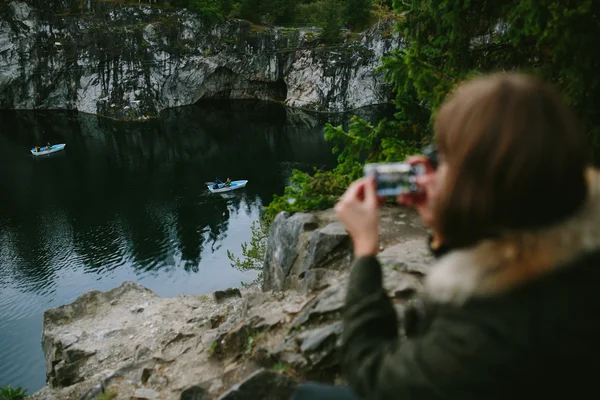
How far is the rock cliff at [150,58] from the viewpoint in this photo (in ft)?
166

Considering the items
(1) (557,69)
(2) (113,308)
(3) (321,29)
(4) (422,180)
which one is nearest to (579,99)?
(1) (557,69)

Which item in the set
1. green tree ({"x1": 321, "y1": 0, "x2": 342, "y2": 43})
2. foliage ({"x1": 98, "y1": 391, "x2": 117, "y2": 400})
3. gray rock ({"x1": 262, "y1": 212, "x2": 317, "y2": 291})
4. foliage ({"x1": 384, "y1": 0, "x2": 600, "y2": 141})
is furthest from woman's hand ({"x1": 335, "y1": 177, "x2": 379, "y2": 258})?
green tree ({"x1": 321, "y1": 0, "x2": 342, "y2": 43})

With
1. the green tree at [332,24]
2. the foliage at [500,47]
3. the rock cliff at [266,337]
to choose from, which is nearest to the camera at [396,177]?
the rock cliff at [266,337]

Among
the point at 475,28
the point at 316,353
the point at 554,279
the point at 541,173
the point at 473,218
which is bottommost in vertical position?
the point at 316,353

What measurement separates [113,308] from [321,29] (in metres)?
48.0

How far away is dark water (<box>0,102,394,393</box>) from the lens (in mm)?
21906

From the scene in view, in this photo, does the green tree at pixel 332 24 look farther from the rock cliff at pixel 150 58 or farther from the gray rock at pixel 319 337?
the gray rock at pixel 319 337

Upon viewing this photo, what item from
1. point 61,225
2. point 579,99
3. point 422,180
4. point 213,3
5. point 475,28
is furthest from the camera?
point 213,3

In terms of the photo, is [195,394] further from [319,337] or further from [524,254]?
[524,254]

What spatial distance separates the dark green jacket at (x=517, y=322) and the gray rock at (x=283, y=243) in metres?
6.47

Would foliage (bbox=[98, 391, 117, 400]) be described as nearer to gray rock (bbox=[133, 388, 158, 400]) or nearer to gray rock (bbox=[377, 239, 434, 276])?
gray rock (bbox=[133, 388, 158, 400])

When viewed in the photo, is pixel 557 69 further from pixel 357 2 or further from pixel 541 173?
pixel 357 2

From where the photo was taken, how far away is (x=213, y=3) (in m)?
53.2

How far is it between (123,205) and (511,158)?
3154cm
